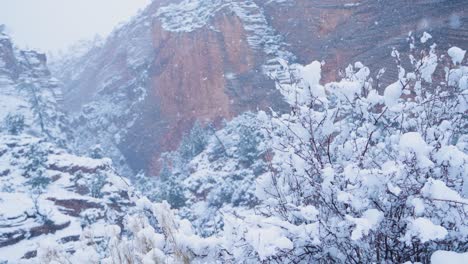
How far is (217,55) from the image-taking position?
31.2 meters

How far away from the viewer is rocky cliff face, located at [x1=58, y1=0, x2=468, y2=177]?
2378 cm

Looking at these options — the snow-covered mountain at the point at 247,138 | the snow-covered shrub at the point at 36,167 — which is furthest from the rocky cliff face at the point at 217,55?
the snow-covered shrub at the point at 36,167

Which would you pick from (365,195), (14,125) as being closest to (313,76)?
(365,195)

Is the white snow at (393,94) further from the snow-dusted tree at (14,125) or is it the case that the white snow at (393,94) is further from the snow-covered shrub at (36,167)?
the snow-dusted tree at (14,125)

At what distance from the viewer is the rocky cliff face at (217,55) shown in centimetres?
2378

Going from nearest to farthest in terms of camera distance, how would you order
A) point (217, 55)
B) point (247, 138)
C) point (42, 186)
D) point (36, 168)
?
point (42, 186), point (36, 168), point (247, 138), point (217, 55)

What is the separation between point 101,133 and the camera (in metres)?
36.6

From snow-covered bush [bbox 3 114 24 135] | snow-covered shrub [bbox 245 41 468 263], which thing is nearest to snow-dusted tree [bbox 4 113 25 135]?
snow-covered bush [bbox 3 114 24 135]

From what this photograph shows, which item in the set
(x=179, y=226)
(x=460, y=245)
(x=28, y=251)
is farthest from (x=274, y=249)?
(x=28, y=251)

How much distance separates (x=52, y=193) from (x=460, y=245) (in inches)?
694

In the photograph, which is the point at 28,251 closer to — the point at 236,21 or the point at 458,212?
the point at 458,212

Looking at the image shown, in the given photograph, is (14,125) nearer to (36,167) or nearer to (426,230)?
(36,167)

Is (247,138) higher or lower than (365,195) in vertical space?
lower

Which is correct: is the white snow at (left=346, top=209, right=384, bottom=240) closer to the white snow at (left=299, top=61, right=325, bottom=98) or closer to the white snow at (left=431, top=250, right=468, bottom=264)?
the white snow at (left=431, top=250, right=468, bottom=264)
